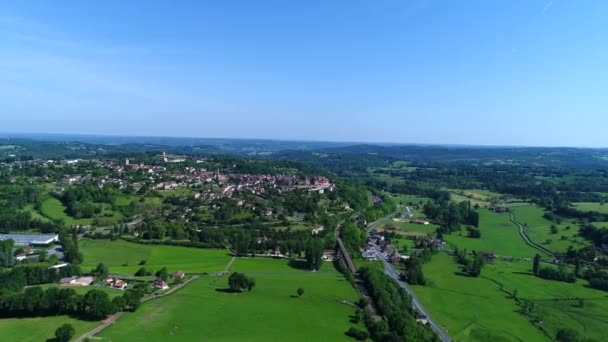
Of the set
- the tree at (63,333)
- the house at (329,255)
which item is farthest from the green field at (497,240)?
the tree at (63,333)

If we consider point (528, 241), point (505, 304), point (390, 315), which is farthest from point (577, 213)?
point (390, 315)

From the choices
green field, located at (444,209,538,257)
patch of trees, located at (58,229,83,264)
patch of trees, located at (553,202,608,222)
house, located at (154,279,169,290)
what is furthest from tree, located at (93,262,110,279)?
patch of trees, located at (553,202,608,222)

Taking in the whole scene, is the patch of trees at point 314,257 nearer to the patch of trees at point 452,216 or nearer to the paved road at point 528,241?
the patch of trees at point 452,216

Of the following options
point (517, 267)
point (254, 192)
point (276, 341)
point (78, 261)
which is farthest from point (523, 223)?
point (78, 261)

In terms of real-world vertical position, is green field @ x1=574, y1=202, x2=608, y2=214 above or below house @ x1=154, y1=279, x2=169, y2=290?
above

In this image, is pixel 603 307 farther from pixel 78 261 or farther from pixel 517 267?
pixel 78 261

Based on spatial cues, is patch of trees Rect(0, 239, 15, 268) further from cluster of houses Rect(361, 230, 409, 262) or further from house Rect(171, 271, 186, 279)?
cluster of houses Rect(361, 230, 409, 262)
